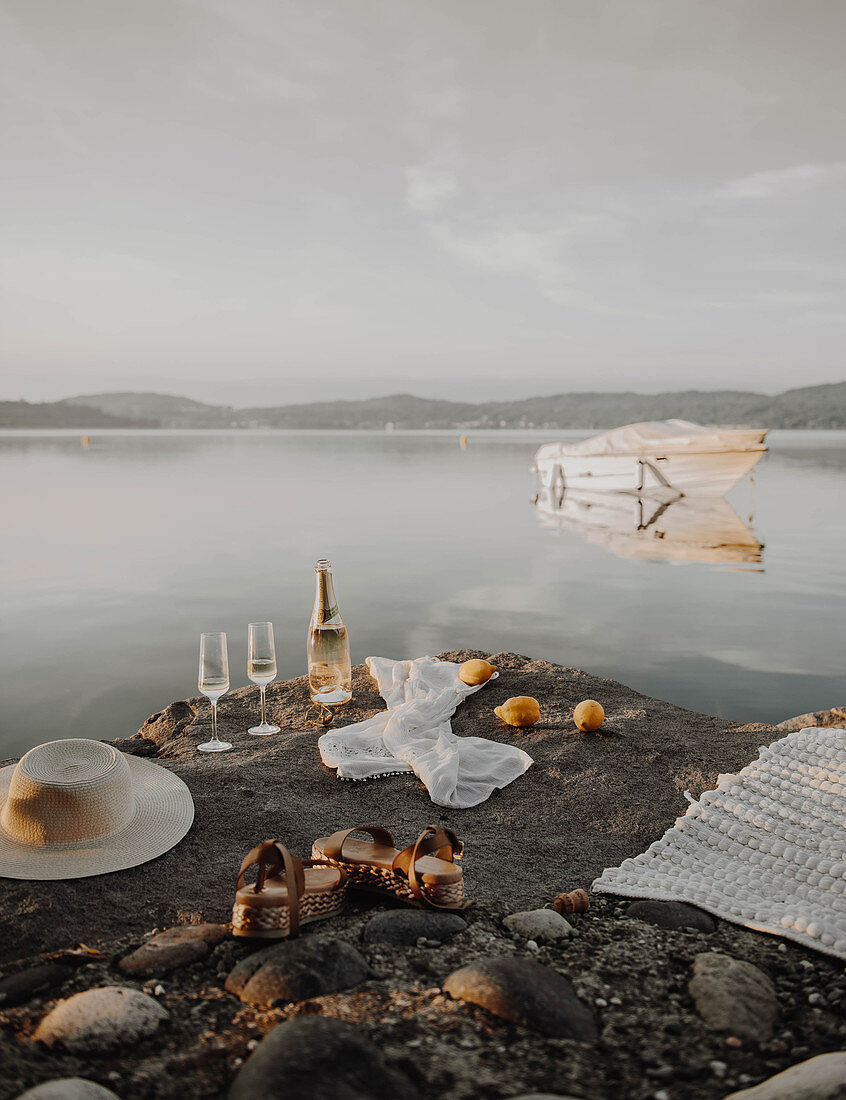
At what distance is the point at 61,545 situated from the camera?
1314 centimetres

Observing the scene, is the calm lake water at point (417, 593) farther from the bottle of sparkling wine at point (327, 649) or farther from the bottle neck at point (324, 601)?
the bottle neck at point (324, 601)

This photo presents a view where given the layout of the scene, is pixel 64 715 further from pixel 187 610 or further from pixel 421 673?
pixel 187 610

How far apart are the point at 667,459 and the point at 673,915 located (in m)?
17.1

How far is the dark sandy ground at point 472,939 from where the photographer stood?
1581mm

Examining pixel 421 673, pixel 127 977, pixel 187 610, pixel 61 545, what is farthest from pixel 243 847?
pixel 61 545

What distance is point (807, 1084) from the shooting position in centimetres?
146

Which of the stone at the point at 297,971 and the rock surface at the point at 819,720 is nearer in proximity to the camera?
the stone at the point at 297,971

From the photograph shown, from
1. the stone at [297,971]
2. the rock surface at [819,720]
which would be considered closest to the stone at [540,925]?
the stone at [297,971]

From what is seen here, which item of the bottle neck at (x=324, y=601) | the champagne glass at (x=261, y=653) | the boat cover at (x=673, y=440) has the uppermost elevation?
the boat cover at (x=673, y=440)

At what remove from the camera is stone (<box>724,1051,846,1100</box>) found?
143cm

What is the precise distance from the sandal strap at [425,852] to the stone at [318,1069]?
2.57ft

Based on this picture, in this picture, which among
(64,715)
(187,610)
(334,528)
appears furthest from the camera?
(334,528)

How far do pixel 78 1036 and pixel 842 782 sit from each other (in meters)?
2.99

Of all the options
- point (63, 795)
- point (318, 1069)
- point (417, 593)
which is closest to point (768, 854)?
point (318, 1069)
